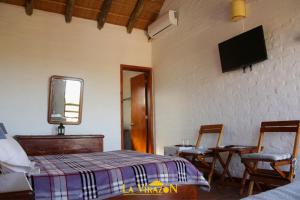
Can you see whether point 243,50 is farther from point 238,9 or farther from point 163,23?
point 163,23

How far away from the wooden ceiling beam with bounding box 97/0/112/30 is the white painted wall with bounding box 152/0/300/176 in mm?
1121

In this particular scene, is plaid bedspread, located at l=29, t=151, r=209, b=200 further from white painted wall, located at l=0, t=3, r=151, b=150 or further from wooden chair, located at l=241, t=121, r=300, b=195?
white painted wall, located at l=0, t=3, r=151, b=150

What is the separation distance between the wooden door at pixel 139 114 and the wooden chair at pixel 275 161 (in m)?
2.85

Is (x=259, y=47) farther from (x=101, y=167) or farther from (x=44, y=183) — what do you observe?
(x=44, y=183)

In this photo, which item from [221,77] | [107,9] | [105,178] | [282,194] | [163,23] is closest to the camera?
[282,194]

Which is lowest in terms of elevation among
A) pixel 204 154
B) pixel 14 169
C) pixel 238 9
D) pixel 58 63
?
pixel 204 154

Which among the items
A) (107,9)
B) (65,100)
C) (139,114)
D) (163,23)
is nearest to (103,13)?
(107,9)

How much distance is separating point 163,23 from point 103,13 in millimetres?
1094

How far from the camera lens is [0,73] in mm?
3924

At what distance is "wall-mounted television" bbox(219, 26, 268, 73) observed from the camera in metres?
3.09

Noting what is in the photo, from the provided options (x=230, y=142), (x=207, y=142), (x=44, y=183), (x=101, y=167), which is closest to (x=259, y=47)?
(x=230, y=142)

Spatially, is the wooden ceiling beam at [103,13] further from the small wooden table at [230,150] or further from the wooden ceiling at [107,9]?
the small wooden table at [230,150]

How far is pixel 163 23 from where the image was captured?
4.73 m

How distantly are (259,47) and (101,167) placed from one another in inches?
93.5
